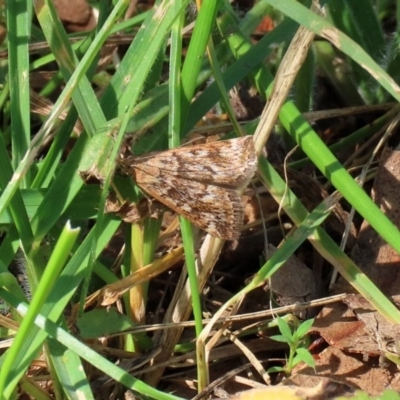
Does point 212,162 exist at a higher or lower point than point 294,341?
higher

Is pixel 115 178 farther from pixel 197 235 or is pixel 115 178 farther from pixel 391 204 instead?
pixel 391 204

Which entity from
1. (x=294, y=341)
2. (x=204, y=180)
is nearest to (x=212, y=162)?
(x=204, y=180)

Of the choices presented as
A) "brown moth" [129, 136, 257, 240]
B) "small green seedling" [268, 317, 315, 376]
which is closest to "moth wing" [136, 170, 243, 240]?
"brown moth" [129, 136, 257, 240]

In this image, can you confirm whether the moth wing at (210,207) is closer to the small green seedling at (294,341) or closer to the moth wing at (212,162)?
the moth wing at (212,162)

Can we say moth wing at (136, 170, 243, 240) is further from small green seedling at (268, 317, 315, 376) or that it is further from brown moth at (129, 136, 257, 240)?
small green seedling at (268, 317, 315, 376)

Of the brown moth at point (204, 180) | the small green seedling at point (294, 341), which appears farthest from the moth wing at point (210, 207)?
the small green seedling at point (294, 341)

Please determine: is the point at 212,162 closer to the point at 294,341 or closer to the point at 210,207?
the point at 210,207
